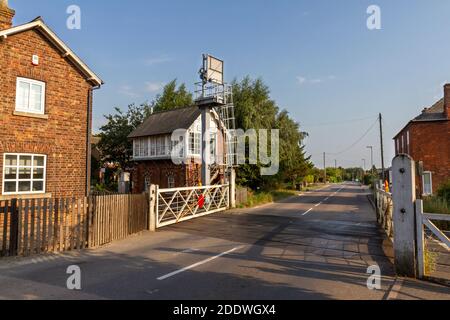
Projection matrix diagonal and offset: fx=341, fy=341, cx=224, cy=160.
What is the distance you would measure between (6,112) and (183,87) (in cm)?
3840

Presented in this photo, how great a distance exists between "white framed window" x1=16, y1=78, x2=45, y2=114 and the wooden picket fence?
13.8 ft

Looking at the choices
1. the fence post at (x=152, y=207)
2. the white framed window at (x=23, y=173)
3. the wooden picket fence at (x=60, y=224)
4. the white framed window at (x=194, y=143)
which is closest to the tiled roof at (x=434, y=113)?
the white framed window at (x=194, y=143)

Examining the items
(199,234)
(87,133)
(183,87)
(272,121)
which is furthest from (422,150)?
(183,87)

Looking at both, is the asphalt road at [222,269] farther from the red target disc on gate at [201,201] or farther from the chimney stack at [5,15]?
the chimney stack at [5,15]

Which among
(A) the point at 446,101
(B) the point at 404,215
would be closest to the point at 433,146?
(A) the point at 446,101

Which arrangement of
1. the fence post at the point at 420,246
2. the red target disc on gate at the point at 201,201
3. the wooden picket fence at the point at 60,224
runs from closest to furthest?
the fence post at the point at 420,246 → the wooden picket fence at the point at 60,224 → the red target disc on gate at the point at 201,201

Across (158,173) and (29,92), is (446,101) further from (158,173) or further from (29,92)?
(29,92)

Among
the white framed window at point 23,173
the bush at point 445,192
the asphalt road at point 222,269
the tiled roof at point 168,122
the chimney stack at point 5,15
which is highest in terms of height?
the chimney stack at point 5,15

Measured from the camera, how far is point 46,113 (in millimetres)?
12859

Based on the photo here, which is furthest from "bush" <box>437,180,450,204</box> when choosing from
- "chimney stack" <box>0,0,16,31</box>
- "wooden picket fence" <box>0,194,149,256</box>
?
"chimney stack" <box>0,0,16,31</box>

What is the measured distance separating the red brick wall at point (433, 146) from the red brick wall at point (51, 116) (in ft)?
83.0

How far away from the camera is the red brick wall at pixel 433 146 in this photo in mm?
26703

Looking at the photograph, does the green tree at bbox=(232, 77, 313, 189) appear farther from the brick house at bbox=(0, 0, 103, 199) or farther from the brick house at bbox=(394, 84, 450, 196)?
the brick house at bbox=(0, 0, 103, 199)
